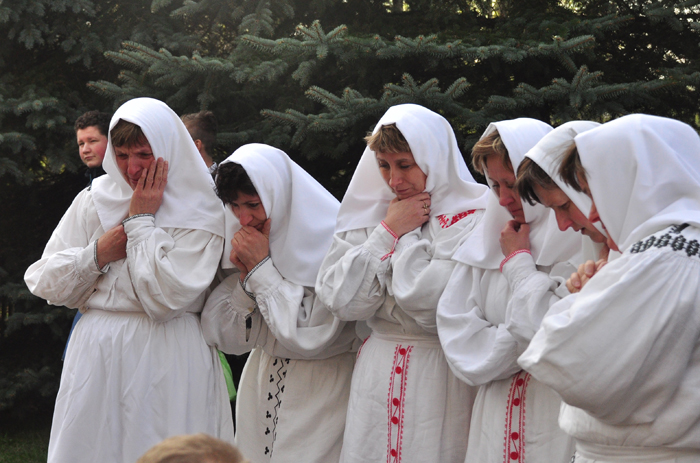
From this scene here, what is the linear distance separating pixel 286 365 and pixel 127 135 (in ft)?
4.58

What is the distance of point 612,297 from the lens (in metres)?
1.92

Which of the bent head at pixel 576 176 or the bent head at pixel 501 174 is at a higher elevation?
the bent head at pixel 576 176

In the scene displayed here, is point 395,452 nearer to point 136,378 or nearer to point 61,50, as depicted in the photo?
point 136,378

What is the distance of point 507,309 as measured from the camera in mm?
2826

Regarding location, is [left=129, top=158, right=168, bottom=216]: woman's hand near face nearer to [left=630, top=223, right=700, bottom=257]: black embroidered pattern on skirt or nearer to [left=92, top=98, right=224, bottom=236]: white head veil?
[left=92, top=98, right=224, bottom=236]: white head veil

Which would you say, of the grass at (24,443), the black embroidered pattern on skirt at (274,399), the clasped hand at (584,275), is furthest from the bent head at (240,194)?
the grass at (24,443)

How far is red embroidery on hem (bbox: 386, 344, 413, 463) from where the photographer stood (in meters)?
3.22

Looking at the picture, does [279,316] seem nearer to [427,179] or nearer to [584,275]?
[427,179]

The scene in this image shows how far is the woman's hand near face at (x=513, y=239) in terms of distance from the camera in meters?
3.02

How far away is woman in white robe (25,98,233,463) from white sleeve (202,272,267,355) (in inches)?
2.7

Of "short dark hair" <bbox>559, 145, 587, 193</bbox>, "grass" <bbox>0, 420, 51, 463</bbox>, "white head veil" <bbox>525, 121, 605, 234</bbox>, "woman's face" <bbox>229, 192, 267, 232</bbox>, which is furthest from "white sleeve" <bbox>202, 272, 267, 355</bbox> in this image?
"grass" <bbox>0, 420, 51, 463</bbox>

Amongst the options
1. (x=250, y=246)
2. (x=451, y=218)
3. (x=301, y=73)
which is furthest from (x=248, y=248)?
(x=301, y=73)

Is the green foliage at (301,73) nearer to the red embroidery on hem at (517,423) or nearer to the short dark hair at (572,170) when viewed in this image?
the red embroidery on hem at (517,423)

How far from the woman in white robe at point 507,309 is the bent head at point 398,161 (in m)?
0.37
